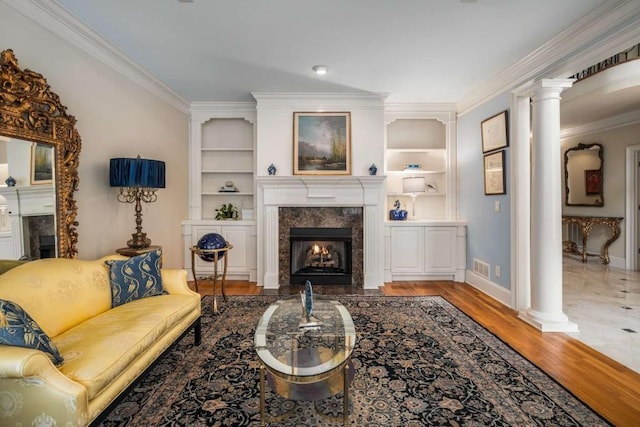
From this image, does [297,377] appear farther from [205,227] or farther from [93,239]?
[205,227]

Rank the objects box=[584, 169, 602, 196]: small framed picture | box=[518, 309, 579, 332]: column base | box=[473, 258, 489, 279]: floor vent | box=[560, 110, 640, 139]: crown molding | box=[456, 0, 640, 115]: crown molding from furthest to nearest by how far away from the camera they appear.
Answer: box=[584, 169, 602, 196]: small framed picture → box=[560, 110, 640, 139]: crown molding → box=[473, 258, 489, 279]: floor vent → box=[518, 309, 579, 332]: column base → box=[456, 0, 640, 115]: crown molding

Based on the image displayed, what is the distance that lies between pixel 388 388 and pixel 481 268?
2785mm

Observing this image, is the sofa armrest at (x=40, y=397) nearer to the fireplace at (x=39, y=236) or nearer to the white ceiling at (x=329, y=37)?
the fireplace at (x=39, y=236)

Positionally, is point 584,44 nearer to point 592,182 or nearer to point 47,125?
point 47,125

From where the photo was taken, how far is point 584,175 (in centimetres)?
612

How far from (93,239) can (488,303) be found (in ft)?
14.1

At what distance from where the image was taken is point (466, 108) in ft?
14.4

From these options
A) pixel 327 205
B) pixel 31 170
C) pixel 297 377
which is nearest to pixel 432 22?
pixel 327 205

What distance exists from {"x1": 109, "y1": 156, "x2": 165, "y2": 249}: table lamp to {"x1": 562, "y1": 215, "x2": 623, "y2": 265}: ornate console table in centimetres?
736

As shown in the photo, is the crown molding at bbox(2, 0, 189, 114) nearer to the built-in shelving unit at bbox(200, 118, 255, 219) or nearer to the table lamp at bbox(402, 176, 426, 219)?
the built-in shelving unit at bbox(200, 118, 255, 219)

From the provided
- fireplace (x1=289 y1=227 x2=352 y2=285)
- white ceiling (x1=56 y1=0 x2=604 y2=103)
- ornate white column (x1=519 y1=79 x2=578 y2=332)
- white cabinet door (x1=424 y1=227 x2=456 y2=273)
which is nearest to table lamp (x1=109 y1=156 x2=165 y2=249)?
white ceiling (x1=56 y1=0 x2=604 y2=103)

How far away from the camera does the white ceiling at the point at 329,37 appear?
7.55 feet

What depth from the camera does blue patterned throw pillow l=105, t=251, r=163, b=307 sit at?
228 cm

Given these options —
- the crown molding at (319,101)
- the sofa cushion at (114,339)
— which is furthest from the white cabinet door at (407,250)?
the sofa cushion at (114,339)
